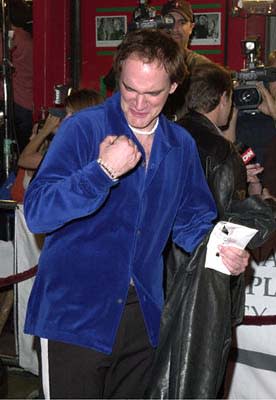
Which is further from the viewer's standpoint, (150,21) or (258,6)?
(258,6)

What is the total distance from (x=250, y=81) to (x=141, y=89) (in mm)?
2886

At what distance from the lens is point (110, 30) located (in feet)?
25.9

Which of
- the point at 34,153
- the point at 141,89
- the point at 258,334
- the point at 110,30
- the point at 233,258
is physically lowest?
the point at 258,334

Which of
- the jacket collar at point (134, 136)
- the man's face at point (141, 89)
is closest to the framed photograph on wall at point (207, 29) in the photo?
the jacket collar at point (134, 136)

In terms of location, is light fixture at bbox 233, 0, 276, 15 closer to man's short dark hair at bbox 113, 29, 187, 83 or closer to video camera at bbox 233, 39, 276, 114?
video camera at bbox 233, 39, 276, 114

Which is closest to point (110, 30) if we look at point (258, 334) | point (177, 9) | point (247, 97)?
point (177, 9)

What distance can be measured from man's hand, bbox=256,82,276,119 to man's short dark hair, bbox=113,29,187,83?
105 inches

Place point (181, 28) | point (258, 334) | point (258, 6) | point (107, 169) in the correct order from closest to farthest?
point (107, 169)
point (258, 334)
point (181, 28)
point (258, 6)

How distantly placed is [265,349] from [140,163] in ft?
6.42

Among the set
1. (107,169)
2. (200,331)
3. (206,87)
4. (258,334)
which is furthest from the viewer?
(258,334)

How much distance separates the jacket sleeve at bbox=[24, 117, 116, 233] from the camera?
2469 mm

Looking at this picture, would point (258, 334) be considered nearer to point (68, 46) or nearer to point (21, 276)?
point (21, 276)

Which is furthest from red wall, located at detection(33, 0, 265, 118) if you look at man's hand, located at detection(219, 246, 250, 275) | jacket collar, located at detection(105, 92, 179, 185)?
man's hand, located at detection(219, 246, 250, 275)

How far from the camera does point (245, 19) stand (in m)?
7.21
